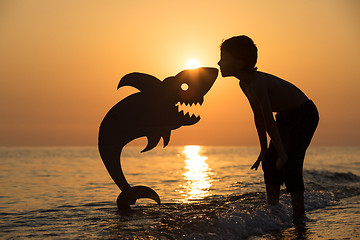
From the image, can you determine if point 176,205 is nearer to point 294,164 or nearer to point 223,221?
point 223,221

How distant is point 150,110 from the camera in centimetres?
533

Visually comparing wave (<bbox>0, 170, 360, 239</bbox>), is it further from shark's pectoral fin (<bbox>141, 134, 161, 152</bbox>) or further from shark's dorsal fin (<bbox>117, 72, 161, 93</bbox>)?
shark's dorsal fin (<bbox>117, 72, 161, 93</bbox>)

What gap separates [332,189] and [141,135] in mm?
4936

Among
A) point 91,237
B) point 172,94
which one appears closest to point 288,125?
point 172,94

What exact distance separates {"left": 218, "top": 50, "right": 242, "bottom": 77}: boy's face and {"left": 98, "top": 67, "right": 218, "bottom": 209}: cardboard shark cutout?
939 mm

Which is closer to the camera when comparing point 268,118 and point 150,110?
point 268,118

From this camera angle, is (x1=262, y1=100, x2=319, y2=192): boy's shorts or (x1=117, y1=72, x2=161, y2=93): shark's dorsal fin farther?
(x1=117, y1=72, x2=161, y2=93): shark's dorsal fin

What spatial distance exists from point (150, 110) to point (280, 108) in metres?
1.77

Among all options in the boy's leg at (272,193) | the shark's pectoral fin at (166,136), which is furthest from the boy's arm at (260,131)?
the shark's pectoral fin at (166,136)

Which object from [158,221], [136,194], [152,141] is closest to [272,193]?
[158,221]

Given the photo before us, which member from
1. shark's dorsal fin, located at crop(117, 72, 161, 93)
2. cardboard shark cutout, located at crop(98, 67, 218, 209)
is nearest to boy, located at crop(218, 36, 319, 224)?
cardboard shark cutout, located at crop(98, 67, 218, 209)

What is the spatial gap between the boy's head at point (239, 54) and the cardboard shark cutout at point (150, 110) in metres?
1.02

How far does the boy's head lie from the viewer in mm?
4203

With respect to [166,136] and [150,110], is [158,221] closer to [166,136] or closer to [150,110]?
[166,136]
